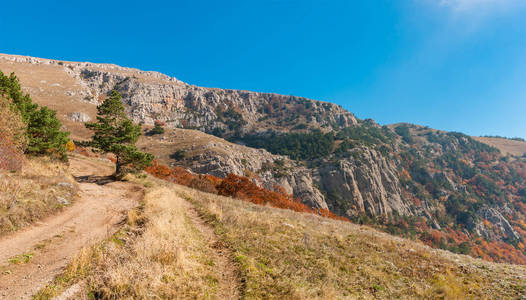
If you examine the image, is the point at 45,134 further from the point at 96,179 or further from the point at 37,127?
the point at 96,179

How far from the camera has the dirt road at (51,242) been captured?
572 centimetres

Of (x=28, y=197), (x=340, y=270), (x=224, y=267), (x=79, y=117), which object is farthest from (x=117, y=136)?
(x=79, y=117)

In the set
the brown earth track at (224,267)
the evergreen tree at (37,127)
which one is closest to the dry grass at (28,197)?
the brown earth track at (224,267)

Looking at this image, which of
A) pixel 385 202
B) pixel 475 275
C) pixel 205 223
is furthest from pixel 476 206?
pixel 205 223

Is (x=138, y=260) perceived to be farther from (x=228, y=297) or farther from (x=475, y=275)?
(x=475, y=275)

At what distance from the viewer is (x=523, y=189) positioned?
163m

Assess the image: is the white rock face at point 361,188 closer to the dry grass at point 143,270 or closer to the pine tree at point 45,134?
the pine tree at point 45,134

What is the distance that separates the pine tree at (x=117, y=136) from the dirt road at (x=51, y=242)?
8516mm

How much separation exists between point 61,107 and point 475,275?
13408cm

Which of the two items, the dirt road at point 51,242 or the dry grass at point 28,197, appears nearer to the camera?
the dirt road at point 51,242

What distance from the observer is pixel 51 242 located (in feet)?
27.2

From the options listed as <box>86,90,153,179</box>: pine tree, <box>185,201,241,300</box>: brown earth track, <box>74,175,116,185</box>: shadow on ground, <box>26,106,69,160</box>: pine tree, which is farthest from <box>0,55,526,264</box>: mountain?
<box>185,201,241,300</box>: brown earth track

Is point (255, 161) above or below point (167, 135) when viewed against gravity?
below

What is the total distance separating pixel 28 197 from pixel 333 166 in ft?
401
